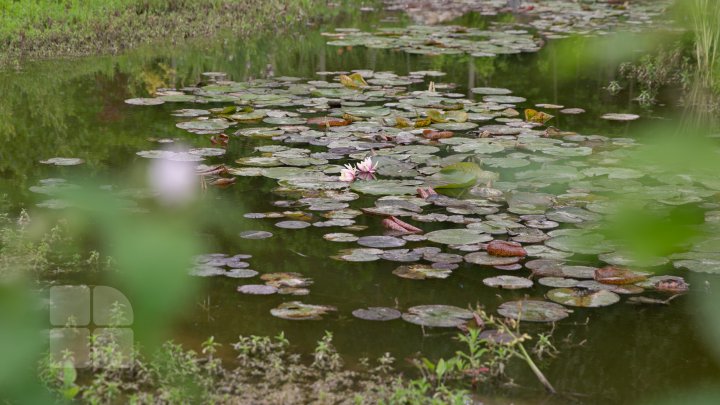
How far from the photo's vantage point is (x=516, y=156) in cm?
522

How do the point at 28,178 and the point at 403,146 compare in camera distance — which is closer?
the point at 28,178

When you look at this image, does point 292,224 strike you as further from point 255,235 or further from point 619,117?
point 619,117

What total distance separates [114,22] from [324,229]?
6.22 meters

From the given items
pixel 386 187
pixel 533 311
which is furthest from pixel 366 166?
pixel 533 311

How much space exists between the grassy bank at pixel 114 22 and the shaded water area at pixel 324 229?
428 mm

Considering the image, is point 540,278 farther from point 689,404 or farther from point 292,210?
point 292,210

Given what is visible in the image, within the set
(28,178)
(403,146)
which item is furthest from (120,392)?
(403,146)

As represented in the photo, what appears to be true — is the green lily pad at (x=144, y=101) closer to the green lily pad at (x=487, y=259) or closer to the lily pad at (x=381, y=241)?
the lily pad at (x=381, y=241)

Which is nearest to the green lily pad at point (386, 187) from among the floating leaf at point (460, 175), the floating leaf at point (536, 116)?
the floating leaf at point (460, 175)

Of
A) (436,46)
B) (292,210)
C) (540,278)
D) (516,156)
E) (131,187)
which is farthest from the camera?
(436,46)

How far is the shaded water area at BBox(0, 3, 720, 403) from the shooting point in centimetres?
302

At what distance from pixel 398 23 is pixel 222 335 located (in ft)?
29.2

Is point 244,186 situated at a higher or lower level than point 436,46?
lower

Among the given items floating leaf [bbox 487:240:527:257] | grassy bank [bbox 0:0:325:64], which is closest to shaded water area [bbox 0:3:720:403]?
floating leaf [bbox 487:240:527:257]
